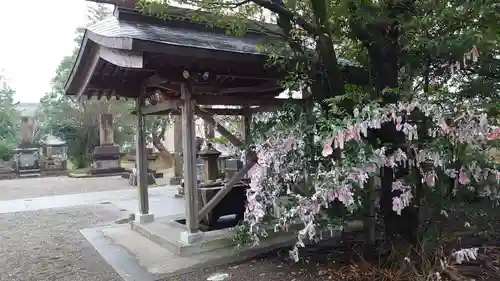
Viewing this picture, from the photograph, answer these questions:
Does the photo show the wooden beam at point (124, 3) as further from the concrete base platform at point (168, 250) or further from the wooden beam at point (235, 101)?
the concrete base platform at point (168, 250)

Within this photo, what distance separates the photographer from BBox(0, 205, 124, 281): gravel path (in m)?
4.11

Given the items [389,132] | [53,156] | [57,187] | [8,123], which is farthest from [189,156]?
[8,123]

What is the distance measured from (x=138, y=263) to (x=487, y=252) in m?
3.53

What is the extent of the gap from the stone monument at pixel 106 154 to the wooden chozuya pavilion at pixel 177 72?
10.7 m

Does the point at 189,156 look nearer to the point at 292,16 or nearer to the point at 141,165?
the point at 141,165

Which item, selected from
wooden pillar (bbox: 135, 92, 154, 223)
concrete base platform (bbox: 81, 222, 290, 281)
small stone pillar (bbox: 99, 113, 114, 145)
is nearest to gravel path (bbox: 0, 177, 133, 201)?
small stone pillar (bbox: 99, 113, 114, 145)

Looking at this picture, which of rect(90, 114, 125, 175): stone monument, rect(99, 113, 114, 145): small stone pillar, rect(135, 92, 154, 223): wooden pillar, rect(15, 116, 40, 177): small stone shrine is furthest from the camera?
rect(99, 113, 114, 145): small stone pillar

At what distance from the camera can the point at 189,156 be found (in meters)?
4.50

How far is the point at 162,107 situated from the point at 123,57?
3.96ft

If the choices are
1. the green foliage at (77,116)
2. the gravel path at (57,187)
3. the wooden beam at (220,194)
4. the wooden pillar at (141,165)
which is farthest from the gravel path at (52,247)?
the green foliage at (77,116)

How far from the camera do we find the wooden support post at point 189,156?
14.7 ft

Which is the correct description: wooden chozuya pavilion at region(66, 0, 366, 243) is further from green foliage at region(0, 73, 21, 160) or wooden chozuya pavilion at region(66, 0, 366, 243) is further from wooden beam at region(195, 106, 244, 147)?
green foliage at region(0, 73, 21, 160)

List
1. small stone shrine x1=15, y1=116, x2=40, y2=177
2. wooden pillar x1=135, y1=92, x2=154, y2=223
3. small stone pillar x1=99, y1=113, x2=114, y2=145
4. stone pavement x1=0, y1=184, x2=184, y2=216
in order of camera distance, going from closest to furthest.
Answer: wooden pillar x1=135, y1=92, x2=154, y2=223, stone pavement x1=0, y1=184, x2=184, y2=216, small stone shrine x1=15, y1=116, x2=40, y2=177, small stone pillar x1=99, y1=113, x2=114, y2=145

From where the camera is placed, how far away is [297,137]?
10.2 ft
